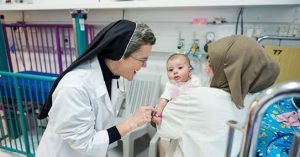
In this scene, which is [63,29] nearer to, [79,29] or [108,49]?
[79,29]

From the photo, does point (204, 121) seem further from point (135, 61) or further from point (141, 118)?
point (135, 61)

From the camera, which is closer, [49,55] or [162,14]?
[162,14]

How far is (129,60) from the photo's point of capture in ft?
3.53

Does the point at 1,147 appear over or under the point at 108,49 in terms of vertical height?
under

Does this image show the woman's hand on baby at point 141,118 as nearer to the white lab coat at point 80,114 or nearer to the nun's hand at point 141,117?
the nun's hand at point 141,117

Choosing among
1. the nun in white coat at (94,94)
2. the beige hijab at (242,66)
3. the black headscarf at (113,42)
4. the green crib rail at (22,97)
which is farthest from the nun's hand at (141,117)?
the green crib rail at (22,97)

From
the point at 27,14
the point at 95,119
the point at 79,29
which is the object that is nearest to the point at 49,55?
the point at 27,14

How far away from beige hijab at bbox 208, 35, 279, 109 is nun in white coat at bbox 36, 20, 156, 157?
361 millimetres

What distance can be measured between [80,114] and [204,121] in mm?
566

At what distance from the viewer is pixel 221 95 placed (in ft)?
3.26

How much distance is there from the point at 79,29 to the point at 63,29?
0.83 m

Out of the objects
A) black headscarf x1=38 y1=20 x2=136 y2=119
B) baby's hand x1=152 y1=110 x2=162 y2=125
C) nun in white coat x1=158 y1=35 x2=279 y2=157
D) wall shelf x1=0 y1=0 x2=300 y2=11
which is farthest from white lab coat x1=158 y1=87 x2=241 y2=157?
wall shelf x1=0 y1=0 x2=300 y2=11

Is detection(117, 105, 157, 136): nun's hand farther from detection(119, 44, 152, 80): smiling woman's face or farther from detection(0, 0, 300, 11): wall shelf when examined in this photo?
detection(0, 0, 300, 11): wall shelf

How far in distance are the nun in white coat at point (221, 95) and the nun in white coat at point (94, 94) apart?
0.79ft
